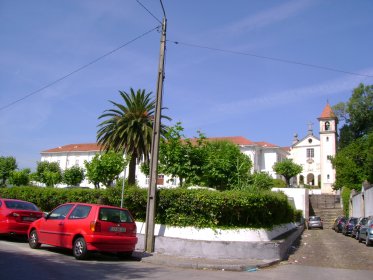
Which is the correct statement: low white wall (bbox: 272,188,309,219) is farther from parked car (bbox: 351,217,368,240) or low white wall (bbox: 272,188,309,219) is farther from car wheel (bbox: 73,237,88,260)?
car wheel (bbox: 73,237,88,260)

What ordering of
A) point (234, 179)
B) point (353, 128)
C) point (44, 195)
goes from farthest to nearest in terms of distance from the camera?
point (353, 128), point (234, 179), point (44, 195)

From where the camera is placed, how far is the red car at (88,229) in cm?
1087

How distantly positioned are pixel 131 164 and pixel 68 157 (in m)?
59.5

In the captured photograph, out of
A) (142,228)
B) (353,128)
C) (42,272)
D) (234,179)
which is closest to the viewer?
(42,272)

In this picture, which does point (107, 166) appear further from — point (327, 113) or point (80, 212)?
point (327, 113)

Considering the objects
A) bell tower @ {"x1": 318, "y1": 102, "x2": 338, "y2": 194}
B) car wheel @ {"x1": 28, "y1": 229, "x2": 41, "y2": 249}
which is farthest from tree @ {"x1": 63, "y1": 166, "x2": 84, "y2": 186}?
car wheel @ {"x1": 28, "y1": 229, "x2": 41, "y2": 249}

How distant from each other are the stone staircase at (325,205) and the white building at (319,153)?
13.4 metres

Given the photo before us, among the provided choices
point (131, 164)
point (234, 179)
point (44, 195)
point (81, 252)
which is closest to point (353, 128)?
point (131, 164)

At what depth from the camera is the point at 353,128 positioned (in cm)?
6862

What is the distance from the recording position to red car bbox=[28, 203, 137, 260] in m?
10.9

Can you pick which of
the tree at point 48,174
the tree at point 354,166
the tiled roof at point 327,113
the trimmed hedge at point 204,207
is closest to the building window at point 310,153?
the tiled roof at point 327,113

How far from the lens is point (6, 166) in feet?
220

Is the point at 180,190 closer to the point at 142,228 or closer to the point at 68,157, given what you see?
the point at 142,228

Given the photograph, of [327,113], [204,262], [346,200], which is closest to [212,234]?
[204,262]
